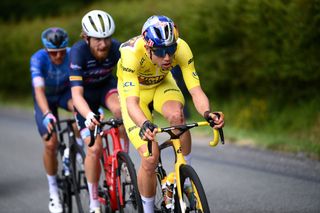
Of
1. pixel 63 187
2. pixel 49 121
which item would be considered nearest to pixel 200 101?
pixel 49 121

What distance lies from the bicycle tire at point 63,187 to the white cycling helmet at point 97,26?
1.80 meters

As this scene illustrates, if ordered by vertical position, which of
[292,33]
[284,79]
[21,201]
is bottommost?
[21,201]

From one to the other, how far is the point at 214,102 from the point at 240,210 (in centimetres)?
748

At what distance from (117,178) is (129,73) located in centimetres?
125

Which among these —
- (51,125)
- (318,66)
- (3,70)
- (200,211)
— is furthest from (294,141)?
(3,70)

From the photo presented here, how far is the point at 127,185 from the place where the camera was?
655 cm

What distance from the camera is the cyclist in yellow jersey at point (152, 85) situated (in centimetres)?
561

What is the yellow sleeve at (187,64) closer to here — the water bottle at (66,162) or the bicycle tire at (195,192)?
the bicycle tire at (195,192)

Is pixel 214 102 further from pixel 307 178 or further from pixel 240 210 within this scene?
pixel 240 210

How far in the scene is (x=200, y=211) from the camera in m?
5.20

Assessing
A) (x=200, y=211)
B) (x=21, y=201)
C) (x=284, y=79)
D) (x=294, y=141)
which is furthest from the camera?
(x=284, y=79)

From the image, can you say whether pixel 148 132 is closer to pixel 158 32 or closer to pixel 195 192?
pixel 195 192

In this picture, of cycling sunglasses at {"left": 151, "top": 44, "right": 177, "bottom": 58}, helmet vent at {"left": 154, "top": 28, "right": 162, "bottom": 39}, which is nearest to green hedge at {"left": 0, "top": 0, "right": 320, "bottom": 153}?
cycling sunglasses at {"left": 151, "top": 44, "right": 177, "bottom": 58}

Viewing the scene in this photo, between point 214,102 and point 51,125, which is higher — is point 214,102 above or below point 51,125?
below
